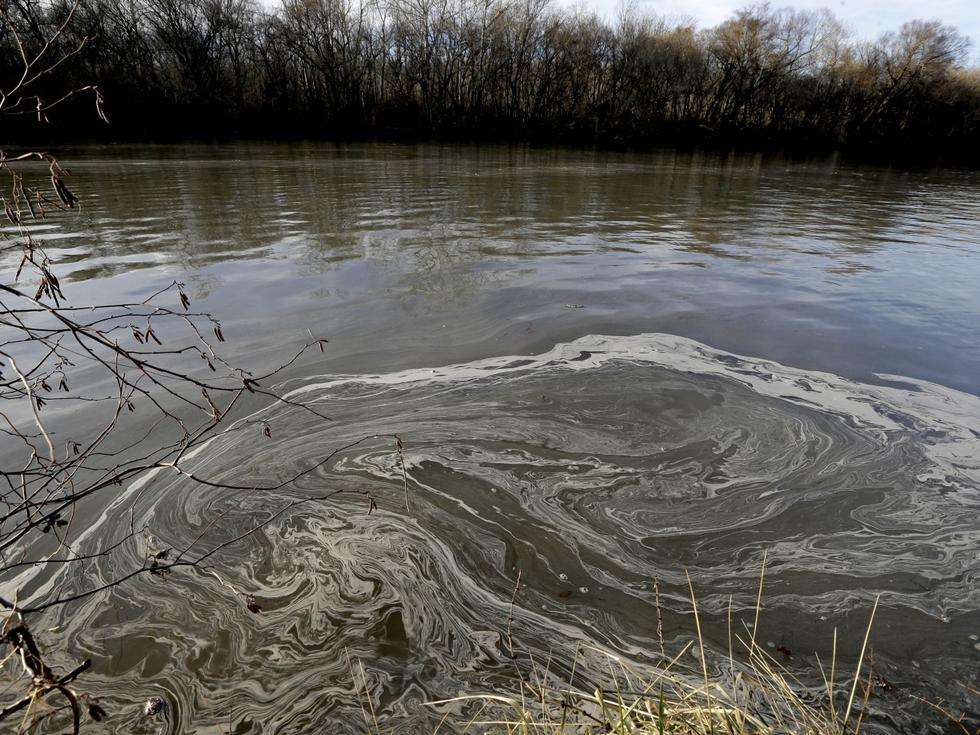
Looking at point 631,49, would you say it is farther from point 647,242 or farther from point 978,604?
point 978,604

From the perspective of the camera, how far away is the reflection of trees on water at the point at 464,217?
5.41 m

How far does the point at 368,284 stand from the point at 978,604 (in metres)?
4.09

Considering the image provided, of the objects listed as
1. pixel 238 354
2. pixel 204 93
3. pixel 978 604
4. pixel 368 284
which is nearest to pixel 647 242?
pixel 368 284

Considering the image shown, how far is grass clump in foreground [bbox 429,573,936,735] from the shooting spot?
1.23m

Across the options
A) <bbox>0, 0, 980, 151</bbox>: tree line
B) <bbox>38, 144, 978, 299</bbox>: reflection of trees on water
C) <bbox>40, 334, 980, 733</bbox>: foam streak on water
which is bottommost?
<bbox>40, 334, 980, 733</bbox>: foam streak on water

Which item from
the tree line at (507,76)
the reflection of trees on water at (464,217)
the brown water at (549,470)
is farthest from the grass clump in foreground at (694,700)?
the tree line at (507,76)

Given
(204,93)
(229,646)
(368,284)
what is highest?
(204,93)

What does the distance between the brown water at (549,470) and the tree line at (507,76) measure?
2384cm

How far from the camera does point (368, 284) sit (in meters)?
4.62

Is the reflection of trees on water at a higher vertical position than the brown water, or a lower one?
higher

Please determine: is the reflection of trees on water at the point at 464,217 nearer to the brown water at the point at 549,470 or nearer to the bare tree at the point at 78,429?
the brown water at the point at 549,470

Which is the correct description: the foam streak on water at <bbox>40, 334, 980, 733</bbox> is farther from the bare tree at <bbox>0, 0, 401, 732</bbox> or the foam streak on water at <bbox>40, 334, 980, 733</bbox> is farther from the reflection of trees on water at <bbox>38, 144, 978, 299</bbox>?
the reflection of trees on water at <bbox>38, 144, 978, 299</bbox>

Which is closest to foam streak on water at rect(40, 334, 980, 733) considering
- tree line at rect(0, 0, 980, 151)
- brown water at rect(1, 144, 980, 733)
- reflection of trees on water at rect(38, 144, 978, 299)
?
brown water at rect(1, 144, 980, 733)

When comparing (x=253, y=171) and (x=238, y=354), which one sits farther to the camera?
(x=253, y=171)
